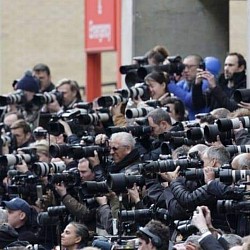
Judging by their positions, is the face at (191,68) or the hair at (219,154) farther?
the face at (191,68)

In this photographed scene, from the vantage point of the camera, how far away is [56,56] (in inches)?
1442

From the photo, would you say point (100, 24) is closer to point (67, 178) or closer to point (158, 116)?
point (158, 116)

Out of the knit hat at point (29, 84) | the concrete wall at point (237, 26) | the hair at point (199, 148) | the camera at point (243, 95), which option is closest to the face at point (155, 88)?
the camera at point (243, 95)

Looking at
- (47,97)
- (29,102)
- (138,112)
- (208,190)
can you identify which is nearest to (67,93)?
(47,97)

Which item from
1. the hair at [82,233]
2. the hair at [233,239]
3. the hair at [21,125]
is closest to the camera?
the hair at [233,239]

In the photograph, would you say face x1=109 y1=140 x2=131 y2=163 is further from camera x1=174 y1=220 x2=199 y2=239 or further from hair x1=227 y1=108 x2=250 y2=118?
camera x1=174 y1=220 x2=199 y2=239

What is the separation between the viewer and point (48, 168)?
18156mm

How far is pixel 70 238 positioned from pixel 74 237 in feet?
0.14

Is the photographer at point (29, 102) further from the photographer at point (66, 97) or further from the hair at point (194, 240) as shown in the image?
the hair at point (194, 240)

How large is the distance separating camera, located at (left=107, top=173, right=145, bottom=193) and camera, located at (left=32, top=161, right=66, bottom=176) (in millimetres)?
1810

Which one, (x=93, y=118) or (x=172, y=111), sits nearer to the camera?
(x=93, y=118)

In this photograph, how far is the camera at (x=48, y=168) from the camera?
18031 mm

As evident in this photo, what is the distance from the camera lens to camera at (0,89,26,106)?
22.3m

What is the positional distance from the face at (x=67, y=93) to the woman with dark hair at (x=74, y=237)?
5791 millimetres
